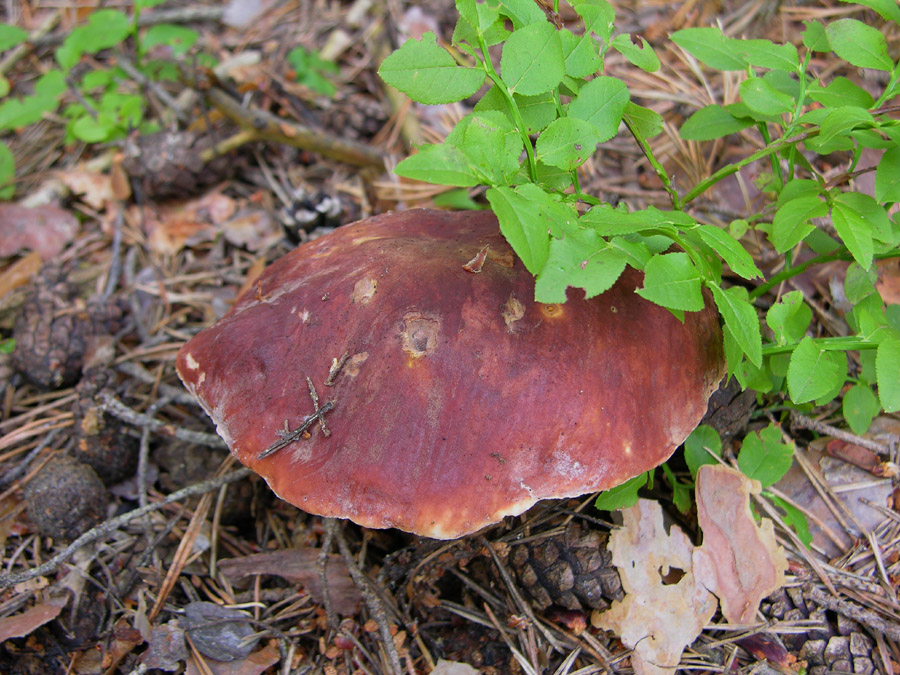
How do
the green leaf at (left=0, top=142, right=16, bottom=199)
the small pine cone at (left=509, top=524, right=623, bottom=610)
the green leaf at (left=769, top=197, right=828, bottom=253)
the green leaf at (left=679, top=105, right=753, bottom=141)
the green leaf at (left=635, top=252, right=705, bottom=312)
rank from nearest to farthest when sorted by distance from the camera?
1. the green leaf at (left=635, top=252, right=705, bottom=312)
2. the green leaf at (left=769, top=197, right=828, bottom=253)
3. the small pine cone at (left=509, top=524, right=623, bottom=610)
4. the green leaf at (left=679, top=105, right=753, bottom=141)
5. the green leaf at (left=0, top=142, right=16, bottom=199)

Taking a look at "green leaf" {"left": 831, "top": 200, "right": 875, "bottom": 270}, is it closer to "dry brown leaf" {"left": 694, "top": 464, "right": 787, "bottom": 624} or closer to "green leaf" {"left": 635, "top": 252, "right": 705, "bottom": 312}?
"green leaf" {"left": 635, "top": 252, "right": 705, "bottom": 312}

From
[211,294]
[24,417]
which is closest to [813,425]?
[211,294]

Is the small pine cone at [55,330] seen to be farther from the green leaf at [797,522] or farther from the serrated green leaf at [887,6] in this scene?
the serrated green leaf at [887,6]

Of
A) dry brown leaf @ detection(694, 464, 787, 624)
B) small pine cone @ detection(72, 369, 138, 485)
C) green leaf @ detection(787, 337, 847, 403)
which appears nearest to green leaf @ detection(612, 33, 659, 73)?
green leaf @ detection(787, 337, 847, 403)

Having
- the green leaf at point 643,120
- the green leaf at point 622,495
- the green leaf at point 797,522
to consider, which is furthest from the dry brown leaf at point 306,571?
the green leaf at point 643,120

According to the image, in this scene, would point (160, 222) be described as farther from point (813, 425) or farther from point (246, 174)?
point (813, 425)

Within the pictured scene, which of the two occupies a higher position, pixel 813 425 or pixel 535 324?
pixel 535 324

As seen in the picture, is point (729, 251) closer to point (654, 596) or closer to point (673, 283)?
point (673, 283)
